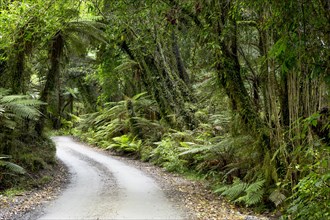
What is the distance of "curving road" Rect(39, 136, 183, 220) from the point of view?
6062mm

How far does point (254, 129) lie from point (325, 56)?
11.0ft

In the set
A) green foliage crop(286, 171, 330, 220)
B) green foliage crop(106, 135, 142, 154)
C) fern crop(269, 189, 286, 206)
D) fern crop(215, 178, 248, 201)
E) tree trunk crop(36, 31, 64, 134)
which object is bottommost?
green foliage crop(106, 135, 142, 154)

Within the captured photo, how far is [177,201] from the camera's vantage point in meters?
7.02

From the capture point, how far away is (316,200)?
384 cm

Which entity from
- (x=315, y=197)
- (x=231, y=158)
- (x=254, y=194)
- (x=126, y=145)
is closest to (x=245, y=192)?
(x=254, y=194)

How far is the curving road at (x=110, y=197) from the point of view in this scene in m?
6.06

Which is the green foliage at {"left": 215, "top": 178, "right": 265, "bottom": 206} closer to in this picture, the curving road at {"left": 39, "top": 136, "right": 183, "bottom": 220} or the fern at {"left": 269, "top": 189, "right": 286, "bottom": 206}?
the fern at {"left": 269, "top": 189, "right": 286, "bottom": 206}

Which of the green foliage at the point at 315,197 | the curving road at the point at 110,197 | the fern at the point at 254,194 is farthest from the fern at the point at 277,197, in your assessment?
the curving road at the point at 110,197

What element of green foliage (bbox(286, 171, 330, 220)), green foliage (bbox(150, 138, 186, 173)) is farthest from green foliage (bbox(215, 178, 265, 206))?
green foliage (bbox(150, 138, 186, 173))

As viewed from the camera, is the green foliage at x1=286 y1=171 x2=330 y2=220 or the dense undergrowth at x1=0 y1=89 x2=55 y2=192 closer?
the green foliage at x1=286 y1=171 x2=330 y2=220

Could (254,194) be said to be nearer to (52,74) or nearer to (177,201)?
(177,201)

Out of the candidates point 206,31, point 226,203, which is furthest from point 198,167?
point 206,31

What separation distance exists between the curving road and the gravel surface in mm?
215

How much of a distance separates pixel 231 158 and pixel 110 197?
3.20 metres
